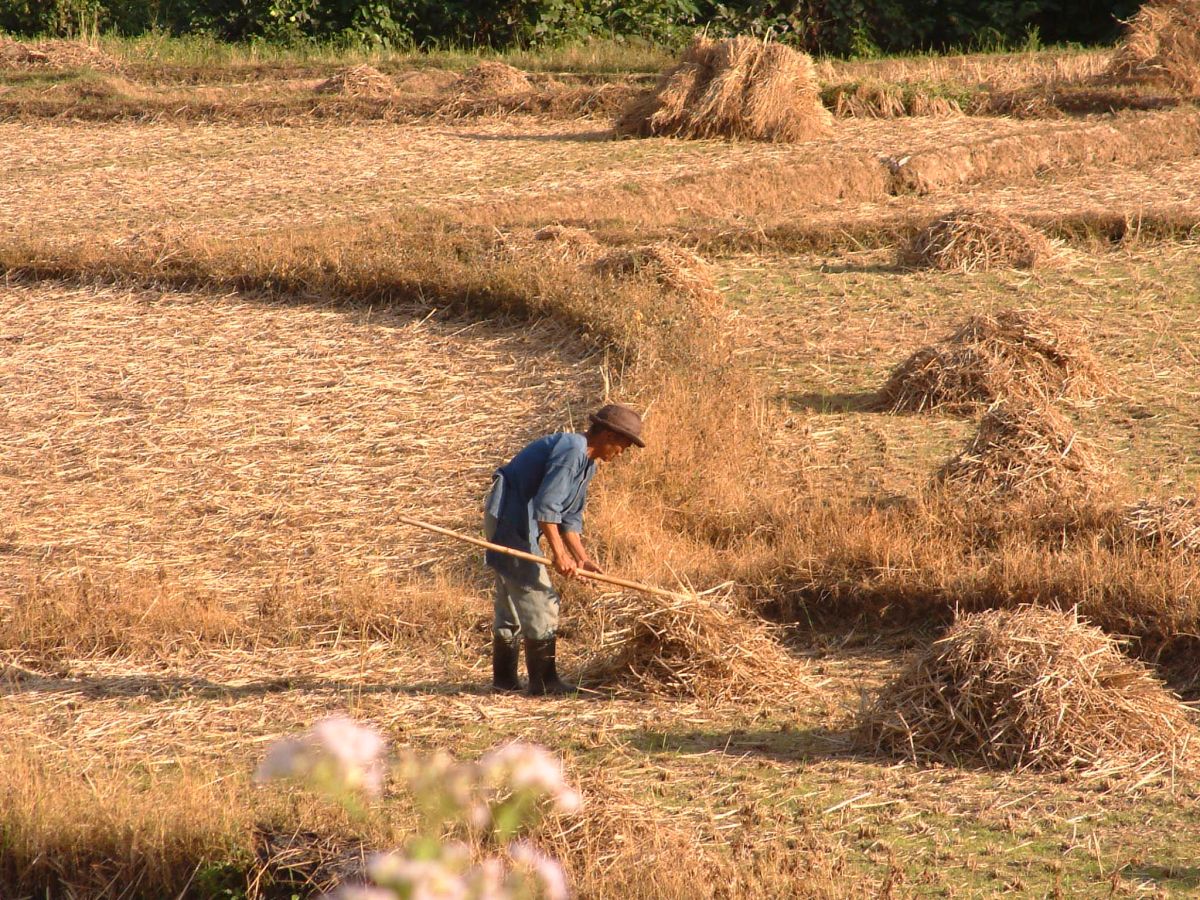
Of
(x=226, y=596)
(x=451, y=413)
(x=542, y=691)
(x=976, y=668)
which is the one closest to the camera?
(x=976, y=668)

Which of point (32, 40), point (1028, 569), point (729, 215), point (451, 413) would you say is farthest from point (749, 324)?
point (32, 40)

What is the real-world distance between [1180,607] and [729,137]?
11.6 m

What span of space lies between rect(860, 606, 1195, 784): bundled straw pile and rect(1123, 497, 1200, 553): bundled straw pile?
3.63 ft

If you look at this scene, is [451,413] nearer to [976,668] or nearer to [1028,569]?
[1028,569]

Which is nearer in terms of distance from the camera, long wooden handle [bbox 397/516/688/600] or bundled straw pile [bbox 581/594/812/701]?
long wooden handle [bbox 397/516/688/600]

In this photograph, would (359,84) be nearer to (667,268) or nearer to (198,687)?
(667,268)

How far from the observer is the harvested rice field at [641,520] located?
14.3 ft

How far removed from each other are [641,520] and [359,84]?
13656 mm

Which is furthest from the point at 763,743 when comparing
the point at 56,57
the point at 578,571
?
the point at 56,57

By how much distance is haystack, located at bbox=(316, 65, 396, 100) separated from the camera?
19062 mm

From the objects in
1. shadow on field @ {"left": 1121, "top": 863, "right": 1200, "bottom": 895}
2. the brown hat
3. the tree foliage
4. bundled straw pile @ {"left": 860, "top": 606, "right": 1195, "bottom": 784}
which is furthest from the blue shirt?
the tree foliage

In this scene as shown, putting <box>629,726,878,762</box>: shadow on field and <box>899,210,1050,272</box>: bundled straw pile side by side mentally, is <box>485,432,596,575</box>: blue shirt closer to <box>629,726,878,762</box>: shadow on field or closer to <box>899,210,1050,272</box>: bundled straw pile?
<box>629,726,878,762</box>: shadow on field

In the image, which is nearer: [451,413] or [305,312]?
[451,413]

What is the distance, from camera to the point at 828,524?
6605mm
